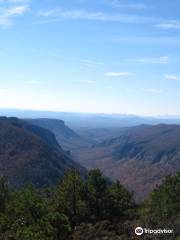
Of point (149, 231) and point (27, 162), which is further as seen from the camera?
point (27, 162)

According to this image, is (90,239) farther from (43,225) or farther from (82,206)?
(82,206)

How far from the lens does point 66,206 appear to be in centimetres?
5262

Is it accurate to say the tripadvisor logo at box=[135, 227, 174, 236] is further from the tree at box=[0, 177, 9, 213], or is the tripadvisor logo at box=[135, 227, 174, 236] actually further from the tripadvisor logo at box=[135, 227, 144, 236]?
the tree at box=[0, 177, 9, 213]

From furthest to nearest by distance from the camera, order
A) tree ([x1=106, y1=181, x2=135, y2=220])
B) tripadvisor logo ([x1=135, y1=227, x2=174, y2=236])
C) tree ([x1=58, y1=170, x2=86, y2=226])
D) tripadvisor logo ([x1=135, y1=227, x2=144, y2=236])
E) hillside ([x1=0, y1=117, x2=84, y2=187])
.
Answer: hillside ([x1=0, y1=117, x2=84, y2=187]) → tree ([x1=106, y1=181, x2=135, y2=220]) → tree ([x1=58, y1=170, x2=86, y2=226]) → tripadvisor logo ([x1=135, y1=227, x2=144, y2=236]) → tripadvisor logo ([x1=135, y1=227, x2=174, y2=236])

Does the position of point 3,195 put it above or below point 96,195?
below

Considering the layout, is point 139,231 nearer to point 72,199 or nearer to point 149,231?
point 149,231

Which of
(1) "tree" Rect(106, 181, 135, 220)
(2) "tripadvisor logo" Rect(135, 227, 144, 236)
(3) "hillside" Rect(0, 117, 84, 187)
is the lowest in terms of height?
(3) "hillside" Rect(0, 117, 84, 187)

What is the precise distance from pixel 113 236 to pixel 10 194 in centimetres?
2266

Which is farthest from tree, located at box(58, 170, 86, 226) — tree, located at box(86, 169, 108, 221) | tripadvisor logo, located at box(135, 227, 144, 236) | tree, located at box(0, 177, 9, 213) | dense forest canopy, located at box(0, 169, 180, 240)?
tripadvisor logo, located at box(135, 227, 144, 236)

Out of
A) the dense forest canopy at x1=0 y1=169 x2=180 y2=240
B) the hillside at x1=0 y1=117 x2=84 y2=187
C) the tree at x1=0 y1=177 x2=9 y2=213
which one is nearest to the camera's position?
the dense forest canopy at x1=0 y1=169 x2=180 y2=240

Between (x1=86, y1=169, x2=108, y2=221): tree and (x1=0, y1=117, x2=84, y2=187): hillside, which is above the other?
(x1=86, y1=169, x2=108, y2=221): tree

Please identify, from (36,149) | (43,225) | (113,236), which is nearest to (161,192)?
(113,236)

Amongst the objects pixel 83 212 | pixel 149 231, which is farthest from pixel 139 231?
pixel 83 212

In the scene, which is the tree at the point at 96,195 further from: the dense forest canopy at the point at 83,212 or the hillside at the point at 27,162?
the hillside at the point at 27,162
